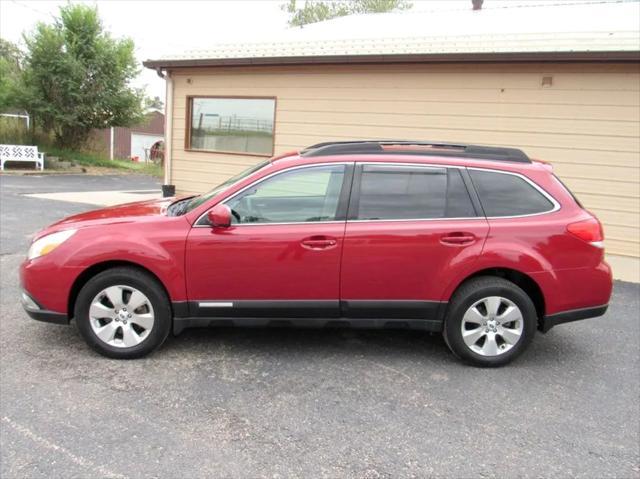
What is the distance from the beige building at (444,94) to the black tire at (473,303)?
412 cm

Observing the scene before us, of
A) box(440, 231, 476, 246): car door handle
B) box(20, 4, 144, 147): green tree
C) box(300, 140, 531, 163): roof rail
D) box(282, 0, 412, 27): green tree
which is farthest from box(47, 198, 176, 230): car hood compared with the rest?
box(282, 0, 412, 27): green tree

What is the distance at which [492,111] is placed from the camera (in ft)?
25.9

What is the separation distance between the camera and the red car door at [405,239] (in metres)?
3.78

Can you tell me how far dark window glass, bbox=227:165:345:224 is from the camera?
385 centimetres

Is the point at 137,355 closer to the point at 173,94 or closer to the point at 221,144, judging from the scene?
the point at 221,144

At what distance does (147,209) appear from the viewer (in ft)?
13.8

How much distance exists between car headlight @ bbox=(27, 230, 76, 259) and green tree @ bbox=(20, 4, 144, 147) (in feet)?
61.4

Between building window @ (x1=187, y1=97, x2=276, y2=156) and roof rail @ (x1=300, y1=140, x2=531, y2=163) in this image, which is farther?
building window @ (x1=187, y1=97, x2=276, y2=156)

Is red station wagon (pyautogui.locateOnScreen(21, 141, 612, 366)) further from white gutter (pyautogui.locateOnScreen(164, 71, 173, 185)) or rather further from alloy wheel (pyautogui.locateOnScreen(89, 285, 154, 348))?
white gutter (pyautogui.locateOnScreen(164, 71, 173, 185))

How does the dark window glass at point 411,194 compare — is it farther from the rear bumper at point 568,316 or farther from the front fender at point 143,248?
the front fender at point 143,248

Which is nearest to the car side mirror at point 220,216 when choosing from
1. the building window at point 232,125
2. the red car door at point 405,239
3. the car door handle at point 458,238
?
the red car door at point 405,239

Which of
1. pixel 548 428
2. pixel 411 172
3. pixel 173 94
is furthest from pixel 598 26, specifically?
pixel 173 94

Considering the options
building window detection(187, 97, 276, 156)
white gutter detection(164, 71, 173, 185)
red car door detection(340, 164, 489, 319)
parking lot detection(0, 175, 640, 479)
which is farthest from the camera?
white gutter detection(164, 71, 173, 185)

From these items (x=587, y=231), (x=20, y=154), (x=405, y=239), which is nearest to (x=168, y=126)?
(x=405, y=239)
